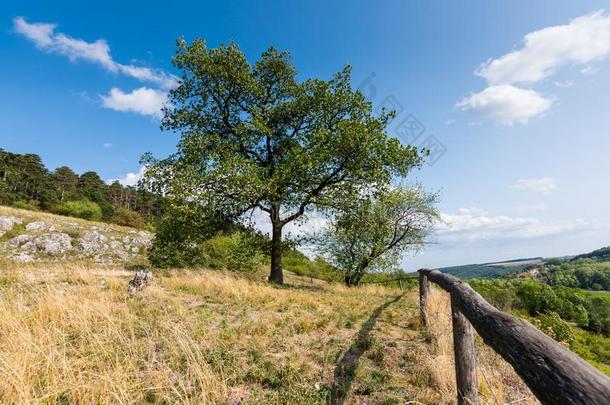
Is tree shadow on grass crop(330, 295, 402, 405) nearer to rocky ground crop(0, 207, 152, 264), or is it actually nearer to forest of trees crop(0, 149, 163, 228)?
rocky ground crop(0, 207, 152, 264)

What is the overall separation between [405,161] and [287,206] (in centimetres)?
687

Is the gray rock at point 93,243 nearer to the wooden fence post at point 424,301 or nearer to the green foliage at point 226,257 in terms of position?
the green foliage at point 226,257

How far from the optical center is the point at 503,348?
8.24 ft

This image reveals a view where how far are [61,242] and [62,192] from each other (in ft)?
227

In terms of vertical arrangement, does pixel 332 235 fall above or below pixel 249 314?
above

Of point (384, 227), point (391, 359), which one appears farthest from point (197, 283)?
point (384, 227)

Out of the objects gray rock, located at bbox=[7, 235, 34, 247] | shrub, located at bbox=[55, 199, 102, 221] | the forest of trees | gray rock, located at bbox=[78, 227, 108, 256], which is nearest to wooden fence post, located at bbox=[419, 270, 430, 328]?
gray rock, located at bbox=[78, 227, 108, 256]

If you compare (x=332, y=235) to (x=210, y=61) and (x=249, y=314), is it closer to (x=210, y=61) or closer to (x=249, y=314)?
(x=210, y=61)

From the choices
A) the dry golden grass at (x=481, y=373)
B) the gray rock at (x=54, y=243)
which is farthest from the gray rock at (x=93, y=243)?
the dry golden grass at (x=481, y=373)

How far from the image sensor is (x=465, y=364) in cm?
414

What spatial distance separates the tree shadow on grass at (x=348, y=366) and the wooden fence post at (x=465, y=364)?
1635mm

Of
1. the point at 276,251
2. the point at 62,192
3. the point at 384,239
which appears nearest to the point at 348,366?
the point at 276,251

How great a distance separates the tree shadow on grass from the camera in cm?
469

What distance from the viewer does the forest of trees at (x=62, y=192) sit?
224ft
